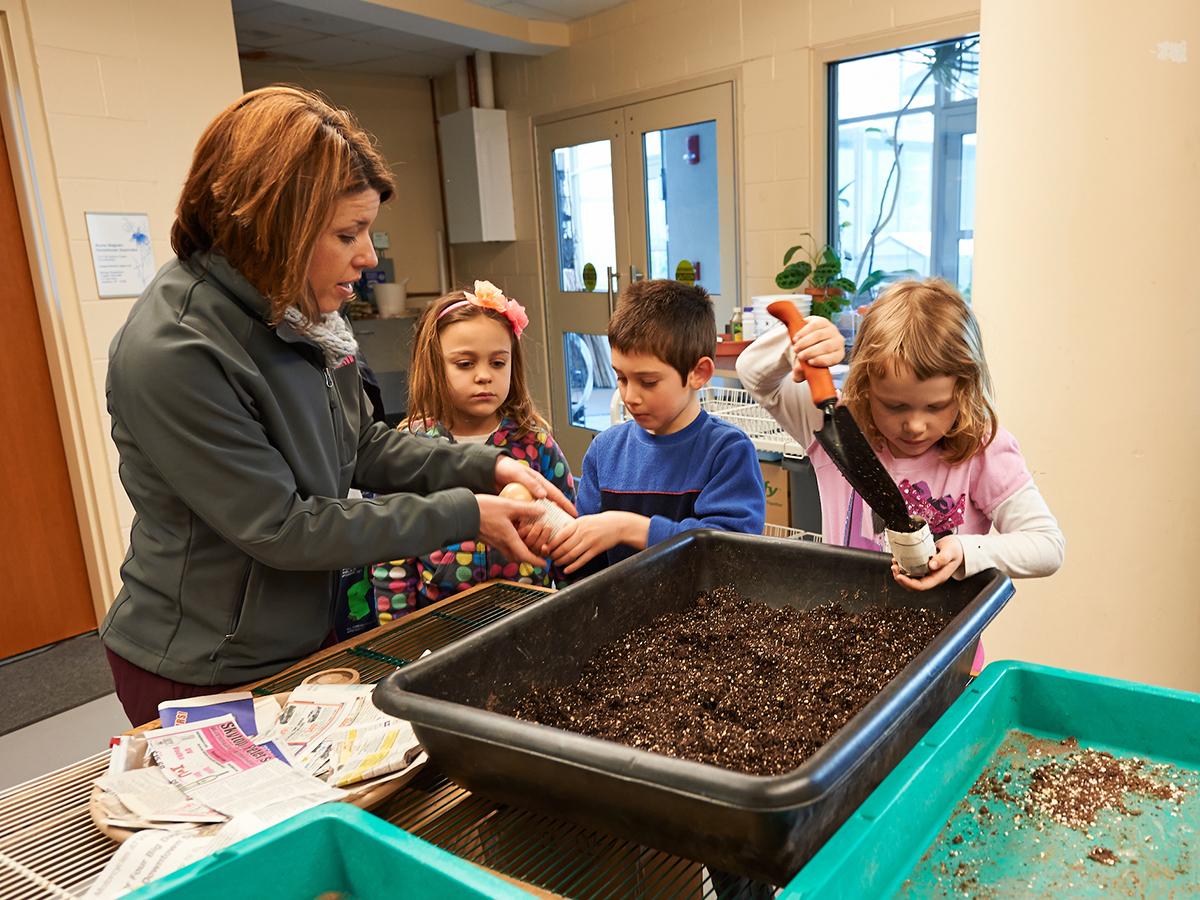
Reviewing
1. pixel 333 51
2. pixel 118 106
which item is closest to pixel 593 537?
pixel 118 106

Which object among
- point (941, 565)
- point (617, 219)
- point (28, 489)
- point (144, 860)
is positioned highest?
point (617, 219)

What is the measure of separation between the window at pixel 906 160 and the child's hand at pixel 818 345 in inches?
103

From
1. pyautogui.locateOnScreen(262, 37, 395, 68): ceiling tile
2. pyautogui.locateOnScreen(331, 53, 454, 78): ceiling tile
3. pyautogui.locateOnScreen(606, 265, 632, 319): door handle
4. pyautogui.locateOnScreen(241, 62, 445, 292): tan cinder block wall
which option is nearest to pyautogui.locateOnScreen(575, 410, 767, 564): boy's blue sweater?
pyautogui.locateOnScreen(606, 265, 632, 319): door handle

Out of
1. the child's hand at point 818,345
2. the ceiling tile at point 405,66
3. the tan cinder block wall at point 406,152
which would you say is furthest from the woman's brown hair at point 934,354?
the tan cinder block wall at point 406,152

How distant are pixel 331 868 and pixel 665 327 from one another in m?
1.14

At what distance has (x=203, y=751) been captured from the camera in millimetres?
957

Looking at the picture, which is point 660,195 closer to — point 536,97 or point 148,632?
point 536,97

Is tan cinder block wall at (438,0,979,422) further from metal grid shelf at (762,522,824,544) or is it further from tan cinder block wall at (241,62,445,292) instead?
metal grid shelf at (762,522,824,544)

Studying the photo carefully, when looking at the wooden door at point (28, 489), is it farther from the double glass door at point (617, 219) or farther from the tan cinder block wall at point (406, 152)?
the tan cinder block wall at point (406, 152)

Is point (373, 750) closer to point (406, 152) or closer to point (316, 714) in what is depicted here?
point (316, 714)

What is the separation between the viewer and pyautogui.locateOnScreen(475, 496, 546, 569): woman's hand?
49.4 inches

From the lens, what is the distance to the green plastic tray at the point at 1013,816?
2.31ft

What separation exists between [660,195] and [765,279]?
92 centimetres

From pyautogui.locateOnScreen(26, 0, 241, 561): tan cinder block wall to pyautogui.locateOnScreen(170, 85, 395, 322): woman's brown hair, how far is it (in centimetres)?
245
